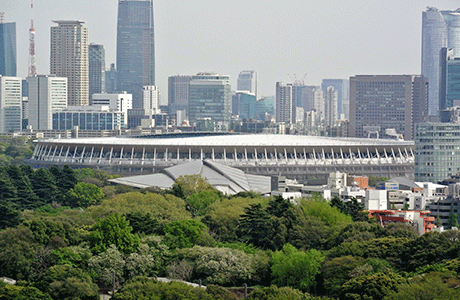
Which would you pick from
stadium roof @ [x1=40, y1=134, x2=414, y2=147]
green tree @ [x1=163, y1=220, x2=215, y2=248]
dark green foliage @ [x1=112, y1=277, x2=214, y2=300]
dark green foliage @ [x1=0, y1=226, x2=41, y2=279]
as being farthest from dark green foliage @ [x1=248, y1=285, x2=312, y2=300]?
stadium roof @ [x1=40, y1=134, x2=414, y2=147]

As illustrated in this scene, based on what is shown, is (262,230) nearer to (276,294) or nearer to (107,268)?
(107,268)

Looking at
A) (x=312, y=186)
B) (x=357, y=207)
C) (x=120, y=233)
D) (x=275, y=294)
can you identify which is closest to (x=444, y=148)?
(x=312, y=186)

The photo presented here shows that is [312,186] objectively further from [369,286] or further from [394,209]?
[369,286]

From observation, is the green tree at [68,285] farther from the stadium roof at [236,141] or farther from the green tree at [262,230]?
the stadium roof at [236,141]

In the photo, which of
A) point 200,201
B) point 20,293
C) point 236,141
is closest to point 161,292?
point 20,293

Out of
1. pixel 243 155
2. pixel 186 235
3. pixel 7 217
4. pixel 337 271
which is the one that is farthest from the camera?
pixel 243 155

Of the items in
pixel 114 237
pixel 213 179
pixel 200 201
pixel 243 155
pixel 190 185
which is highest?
pixel 243 155

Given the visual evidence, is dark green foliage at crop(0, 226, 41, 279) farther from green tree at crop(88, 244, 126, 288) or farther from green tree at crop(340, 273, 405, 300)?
green tree at crop(340, 273, 405, 300)
